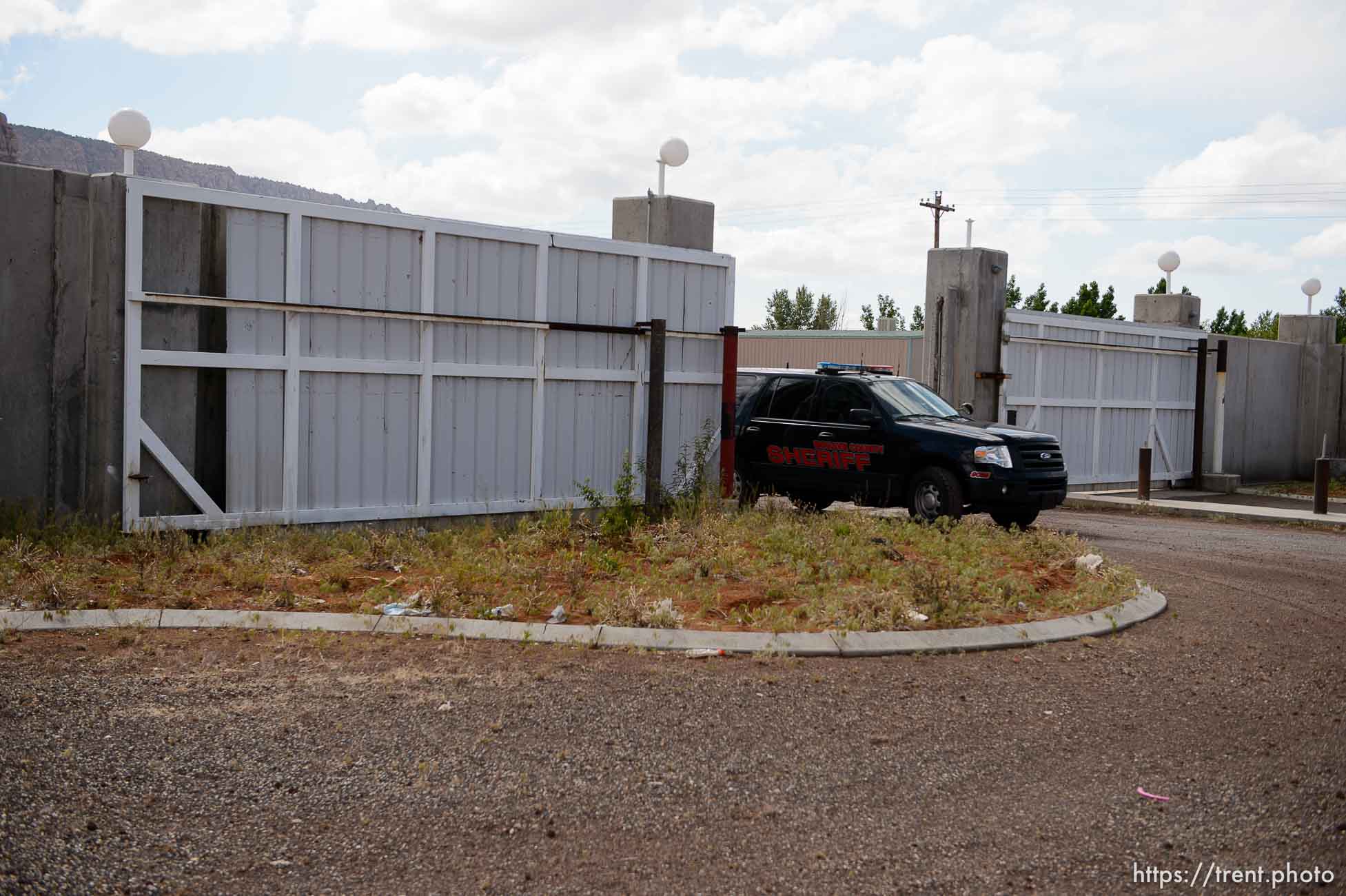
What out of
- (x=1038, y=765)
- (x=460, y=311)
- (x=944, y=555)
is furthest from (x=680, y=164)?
(x=1038, y=765)

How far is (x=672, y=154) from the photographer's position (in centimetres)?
1343

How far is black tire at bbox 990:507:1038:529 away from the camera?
13156 mm

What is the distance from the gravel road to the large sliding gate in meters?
3.41

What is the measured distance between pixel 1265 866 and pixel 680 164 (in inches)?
415

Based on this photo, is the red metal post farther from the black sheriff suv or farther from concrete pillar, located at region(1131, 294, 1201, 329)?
concrete pillar, located at region(1131, 294, 1201, 329)

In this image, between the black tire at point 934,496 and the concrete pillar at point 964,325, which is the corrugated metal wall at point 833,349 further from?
the black tire at point 934,496

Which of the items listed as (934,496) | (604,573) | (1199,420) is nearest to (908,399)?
(934,496)

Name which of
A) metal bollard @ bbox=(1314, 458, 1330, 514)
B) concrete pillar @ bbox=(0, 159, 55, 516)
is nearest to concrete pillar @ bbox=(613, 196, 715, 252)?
concrete pillar @ bbox=(0, 159, 55, 516)

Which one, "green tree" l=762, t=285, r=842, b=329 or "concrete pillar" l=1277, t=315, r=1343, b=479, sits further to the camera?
"green tree" l=762, t=285, r=842, b=329

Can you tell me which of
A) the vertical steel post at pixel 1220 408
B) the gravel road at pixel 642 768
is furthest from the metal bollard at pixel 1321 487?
the gravel road at pixel 642 768

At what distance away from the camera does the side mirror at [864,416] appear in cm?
1365

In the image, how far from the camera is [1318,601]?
31.3 ft

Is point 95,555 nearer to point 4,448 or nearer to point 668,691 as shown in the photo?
point 4,448

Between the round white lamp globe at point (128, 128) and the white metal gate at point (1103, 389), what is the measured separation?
40.2ft
